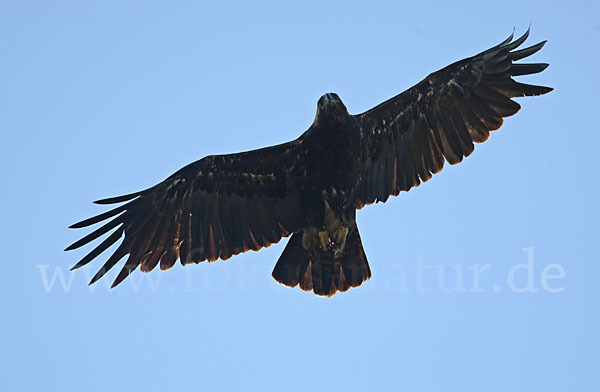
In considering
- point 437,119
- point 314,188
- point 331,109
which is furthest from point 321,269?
point 437,119

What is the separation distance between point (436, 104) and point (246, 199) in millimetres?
2559

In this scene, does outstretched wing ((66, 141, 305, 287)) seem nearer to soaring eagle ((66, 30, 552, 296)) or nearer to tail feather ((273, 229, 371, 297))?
soaring eagle ((66, 30, 552, 296))

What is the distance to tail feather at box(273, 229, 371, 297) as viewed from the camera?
12.2 meters

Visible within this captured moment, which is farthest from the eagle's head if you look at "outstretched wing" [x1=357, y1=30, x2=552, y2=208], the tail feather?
the tail feather

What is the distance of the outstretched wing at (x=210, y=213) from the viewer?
1203 centimetres

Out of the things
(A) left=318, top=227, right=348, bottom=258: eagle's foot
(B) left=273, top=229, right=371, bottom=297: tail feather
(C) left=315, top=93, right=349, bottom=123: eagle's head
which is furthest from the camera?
(B) left=273, top=229, right=371, bottom=297: tail feather

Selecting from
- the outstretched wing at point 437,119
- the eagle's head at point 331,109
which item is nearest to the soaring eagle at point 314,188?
the outstretched wing at point 437,119

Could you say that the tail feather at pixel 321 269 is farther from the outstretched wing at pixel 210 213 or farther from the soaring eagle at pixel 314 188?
the outstretched wing at pixel 210 213

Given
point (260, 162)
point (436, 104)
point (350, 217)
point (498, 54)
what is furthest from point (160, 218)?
point (498, 54)

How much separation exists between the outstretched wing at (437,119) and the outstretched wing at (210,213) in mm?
1021

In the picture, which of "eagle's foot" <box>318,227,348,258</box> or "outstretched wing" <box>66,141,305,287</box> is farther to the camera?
"outstretched wing" <box>66,141,305,287</box>

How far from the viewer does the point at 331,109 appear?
11.2 meters

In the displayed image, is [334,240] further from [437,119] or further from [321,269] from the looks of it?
[437,119]

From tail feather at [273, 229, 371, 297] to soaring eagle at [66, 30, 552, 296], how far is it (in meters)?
0.01
